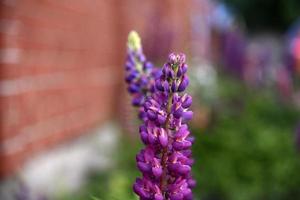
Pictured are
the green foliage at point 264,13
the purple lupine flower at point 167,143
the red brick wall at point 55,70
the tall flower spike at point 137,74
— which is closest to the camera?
the purple lupine flower at point 167,143

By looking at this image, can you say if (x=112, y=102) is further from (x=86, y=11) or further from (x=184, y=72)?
(x=184, y=72)

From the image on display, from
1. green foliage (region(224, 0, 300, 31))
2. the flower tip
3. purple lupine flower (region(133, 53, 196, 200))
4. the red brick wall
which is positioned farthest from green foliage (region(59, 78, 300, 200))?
green foliage (region(224, 0, 300, 31))

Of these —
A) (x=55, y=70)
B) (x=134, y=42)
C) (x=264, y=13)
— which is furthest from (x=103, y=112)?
(x=264, y=13)

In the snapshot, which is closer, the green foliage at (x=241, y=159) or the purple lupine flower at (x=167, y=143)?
the purple lupine flower at (x=167, y=143)

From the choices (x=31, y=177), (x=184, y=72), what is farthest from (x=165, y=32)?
(x=184, y=72)

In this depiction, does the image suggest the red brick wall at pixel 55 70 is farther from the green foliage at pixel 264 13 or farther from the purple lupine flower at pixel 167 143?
A: the green foliage at pixel 264 13

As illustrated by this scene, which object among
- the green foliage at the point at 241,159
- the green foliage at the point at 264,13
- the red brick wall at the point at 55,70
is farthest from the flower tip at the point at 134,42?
the green foliage at the point at 264,13

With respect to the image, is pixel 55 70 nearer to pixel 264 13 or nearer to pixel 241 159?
pixel 241 159

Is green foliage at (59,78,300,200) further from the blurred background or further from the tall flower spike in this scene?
the tall flower spike
